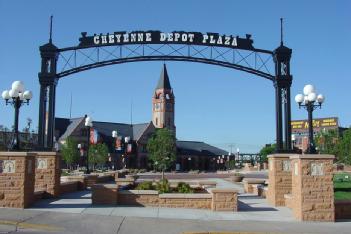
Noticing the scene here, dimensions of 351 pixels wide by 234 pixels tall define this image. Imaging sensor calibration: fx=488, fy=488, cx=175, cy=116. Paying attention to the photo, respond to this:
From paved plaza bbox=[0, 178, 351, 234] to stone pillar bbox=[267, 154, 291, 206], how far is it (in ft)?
4.86

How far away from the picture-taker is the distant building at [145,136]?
376ft

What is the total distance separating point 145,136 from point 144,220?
363 ft

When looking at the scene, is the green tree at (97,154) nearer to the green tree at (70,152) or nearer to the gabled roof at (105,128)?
the green tree at (70,152)

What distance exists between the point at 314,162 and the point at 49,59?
12.4 meters

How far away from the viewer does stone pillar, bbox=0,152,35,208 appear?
53.8 feet

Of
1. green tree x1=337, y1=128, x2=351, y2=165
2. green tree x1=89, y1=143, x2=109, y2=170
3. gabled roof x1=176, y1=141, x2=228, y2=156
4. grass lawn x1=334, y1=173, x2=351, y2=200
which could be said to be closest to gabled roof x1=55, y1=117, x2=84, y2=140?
green tree x1=89, y1=143, x2=109, y2=170

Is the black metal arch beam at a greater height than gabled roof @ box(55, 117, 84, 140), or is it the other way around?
gabled roof @ box(55, 117, 84, 140)

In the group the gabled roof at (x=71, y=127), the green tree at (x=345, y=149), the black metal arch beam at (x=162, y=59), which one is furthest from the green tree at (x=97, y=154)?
the black metal arch beam at (x=162, y=59)

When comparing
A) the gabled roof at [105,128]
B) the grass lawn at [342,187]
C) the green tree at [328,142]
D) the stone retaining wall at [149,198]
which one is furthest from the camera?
the gabled roof at [105,128]

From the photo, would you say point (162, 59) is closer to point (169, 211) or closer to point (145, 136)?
point (169, 211)

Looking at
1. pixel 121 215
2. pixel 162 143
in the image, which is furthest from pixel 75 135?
pixel 121 215

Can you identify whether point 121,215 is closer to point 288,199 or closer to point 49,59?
point 288,199

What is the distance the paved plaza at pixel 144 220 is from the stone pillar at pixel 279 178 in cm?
148

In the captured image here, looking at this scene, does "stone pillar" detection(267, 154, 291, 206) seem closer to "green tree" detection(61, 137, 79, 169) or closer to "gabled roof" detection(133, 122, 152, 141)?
"green tree" detection(61, 137, 79, 169)
